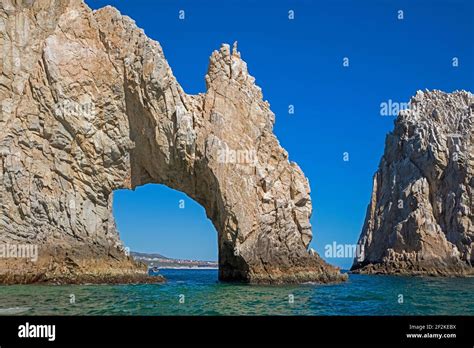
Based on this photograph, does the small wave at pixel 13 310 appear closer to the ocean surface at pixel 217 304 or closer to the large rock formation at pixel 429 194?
the ocean surface at pixel 217 304

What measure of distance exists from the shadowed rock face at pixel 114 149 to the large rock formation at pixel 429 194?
28562mm

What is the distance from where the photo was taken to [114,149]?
33938 millimetres

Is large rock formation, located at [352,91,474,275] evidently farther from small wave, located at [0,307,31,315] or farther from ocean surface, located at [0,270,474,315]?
small wave, located at [0,307,31,315]

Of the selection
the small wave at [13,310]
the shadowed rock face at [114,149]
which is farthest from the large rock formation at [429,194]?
the small wave at [13,310]

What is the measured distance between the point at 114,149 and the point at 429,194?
44.9 metres

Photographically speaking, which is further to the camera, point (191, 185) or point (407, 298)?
point (191, 185)

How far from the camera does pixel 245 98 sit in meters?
37.5

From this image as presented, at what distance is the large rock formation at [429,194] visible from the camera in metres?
60.3

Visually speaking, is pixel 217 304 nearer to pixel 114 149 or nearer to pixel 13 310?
pixel 13 310

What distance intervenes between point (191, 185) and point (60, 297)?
57.2ft

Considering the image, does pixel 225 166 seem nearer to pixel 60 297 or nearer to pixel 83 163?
pixel 83 163

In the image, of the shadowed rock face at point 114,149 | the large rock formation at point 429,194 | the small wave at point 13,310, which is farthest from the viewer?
the large rock formation at point 429,194
